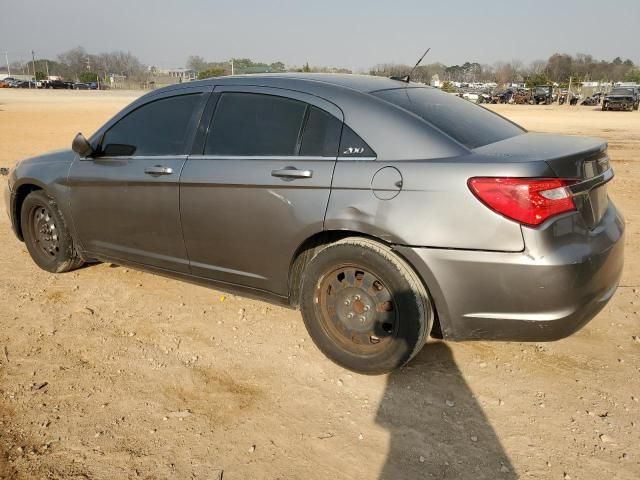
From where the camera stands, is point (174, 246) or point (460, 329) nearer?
point (460, 329)

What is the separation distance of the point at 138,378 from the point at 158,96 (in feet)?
6.66

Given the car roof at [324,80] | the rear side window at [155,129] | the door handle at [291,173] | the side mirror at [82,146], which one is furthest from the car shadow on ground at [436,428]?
the side mirror at [82,146]

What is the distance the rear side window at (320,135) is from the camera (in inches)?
122

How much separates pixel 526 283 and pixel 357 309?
94 centimetres

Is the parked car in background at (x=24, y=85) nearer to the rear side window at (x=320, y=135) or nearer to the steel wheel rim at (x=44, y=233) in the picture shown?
the steel wheel rim at (x=44, y=233)

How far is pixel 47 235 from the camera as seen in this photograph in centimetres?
466

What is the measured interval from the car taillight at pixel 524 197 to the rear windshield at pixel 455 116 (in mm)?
381

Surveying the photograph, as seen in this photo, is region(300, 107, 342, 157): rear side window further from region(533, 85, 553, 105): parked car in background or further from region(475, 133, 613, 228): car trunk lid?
region(533, 85, 553, 105): parked car in background

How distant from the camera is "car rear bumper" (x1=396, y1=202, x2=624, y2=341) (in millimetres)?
2572

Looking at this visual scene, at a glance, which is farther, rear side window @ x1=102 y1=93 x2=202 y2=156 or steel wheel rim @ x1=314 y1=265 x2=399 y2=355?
rear side window @ x1=102 y1=93 x2=202 y2=156

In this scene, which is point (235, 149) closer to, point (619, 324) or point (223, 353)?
point (223, 353)

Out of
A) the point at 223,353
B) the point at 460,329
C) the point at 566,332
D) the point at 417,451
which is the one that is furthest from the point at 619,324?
the point at 223,353

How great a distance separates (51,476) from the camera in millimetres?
2334

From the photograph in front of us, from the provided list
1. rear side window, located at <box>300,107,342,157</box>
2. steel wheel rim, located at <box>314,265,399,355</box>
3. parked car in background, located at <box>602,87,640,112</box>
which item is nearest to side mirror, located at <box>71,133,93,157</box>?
rear side window, located at <box>300,107,342,157</box>
